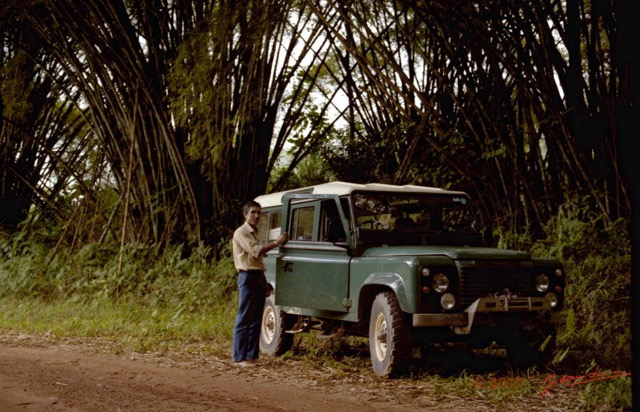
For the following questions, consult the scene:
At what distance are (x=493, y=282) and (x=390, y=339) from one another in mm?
889

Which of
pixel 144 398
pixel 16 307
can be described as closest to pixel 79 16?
pixel 16 307

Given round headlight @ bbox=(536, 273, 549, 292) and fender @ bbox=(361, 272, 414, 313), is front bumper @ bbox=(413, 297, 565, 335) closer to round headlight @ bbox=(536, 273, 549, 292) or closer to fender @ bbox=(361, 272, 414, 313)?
fender @ bbox=(361, 272, 414, 313)

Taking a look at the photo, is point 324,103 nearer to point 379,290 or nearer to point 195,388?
point 379,290

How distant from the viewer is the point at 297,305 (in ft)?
22.8

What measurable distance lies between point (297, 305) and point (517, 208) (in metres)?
3.05

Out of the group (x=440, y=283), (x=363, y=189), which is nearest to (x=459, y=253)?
(x=440, y=283)

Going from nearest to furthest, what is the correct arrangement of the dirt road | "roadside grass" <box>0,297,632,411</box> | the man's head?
the dirt road < "roadside grass" <box>0,297,632,411</box> < the man's head

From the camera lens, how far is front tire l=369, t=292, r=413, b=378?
5.75m

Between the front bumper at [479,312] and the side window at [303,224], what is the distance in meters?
1.65

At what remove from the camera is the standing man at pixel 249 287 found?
21.6ft

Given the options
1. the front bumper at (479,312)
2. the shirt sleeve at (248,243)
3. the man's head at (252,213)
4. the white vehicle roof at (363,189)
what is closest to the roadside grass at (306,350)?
the front bumper at (479,312)

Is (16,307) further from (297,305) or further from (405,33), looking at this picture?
(405,33)

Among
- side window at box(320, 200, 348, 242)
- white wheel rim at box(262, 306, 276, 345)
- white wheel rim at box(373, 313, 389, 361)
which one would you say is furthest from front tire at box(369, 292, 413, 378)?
white wheel rim at box(262, 306, 276, 345)

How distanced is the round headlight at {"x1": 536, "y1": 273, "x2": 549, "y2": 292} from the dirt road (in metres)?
1.23
